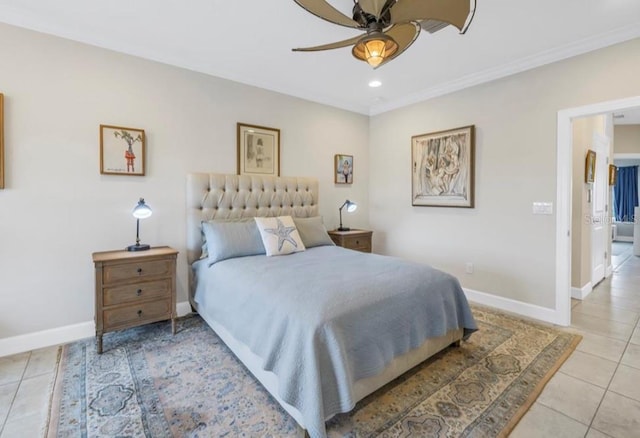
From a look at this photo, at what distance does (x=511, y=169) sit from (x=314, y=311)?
284cm

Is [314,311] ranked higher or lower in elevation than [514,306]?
higher

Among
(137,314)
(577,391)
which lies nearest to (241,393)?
(137,314)

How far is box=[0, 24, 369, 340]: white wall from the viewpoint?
242 cm

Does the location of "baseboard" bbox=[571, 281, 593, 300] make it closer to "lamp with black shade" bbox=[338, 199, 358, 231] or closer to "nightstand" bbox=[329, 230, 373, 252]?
"nightstand" bbox=[329, 230, 373, 252]

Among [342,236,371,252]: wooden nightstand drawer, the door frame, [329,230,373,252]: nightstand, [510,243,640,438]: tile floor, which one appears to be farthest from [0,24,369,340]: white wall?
the door frame

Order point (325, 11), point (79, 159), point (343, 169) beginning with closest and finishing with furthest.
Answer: point (325, 11) → point (79, 159) → point (343, 169)

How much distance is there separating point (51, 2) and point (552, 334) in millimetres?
4858

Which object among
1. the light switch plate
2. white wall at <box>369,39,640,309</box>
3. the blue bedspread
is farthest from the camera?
the light switch plate

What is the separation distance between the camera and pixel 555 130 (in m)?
2.96

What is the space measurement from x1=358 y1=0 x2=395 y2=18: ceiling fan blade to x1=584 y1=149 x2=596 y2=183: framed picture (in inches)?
144

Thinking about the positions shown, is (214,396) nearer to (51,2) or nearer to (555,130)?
(51,2)

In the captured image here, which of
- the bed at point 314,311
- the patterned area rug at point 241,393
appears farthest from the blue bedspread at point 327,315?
the patterned area rug at point 241,393

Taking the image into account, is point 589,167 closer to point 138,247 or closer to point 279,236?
point 279,236

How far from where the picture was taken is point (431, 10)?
1.64 metres
